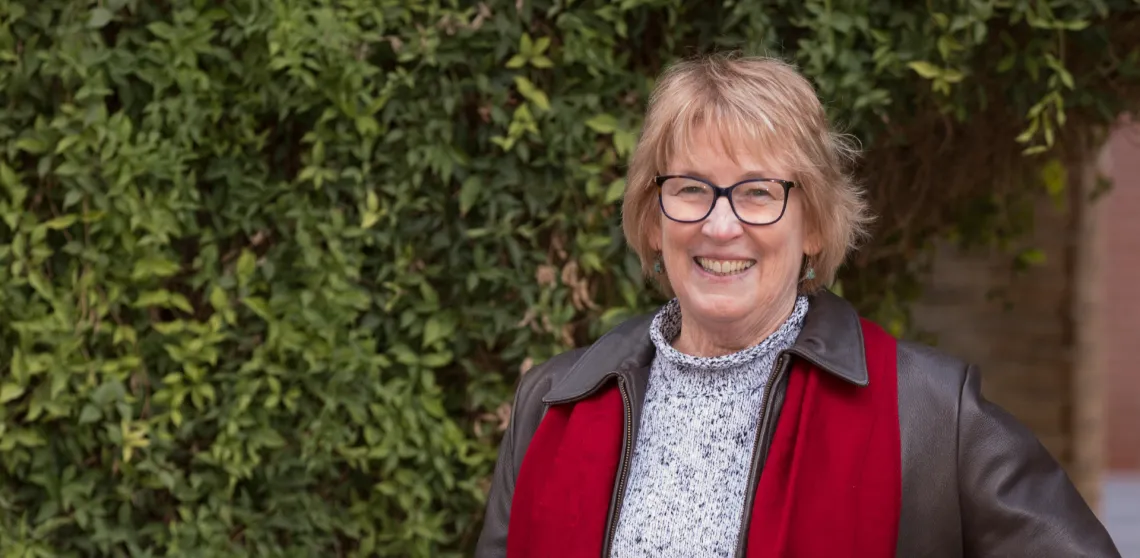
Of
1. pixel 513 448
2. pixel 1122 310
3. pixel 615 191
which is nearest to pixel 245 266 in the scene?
pixel 615 191

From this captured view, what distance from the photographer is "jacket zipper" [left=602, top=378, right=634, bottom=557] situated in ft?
7.37

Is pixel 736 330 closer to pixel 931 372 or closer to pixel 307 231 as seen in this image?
pixel 931 372

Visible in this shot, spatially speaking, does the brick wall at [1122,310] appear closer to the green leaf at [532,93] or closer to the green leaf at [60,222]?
the green leaf at [532,93]

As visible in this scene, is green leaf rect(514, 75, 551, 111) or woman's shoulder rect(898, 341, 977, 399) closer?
woman's shoulder rect(898, 341, 977, 399)

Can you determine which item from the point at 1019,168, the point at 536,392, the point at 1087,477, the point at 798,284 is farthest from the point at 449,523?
the point at 1087,477

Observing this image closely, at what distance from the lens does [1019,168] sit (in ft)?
12.7

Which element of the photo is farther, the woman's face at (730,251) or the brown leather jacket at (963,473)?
the woman's face at (730,251)

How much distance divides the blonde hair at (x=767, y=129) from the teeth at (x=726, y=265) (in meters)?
0.15

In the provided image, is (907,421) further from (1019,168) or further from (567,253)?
(1019,168)

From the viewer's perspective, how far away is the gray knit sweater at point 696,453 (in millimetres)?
2176

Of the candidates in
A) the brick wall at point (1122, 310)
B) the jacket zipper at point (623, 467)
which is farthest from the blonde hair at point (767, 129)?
the brick wall at point (1122, 310)

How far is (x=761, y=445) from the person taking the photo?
2168mm

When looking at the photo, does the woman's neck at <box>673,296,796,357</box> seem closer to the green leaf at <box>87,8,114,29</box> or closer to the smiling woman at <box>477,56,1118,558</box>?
the smiling woman at <box>477,56,1118,558</box>

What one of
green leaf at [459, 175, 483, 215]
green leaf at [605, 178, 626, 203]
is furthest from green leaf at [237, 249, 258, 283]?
green leaf at [605, 178, 626, 203]
